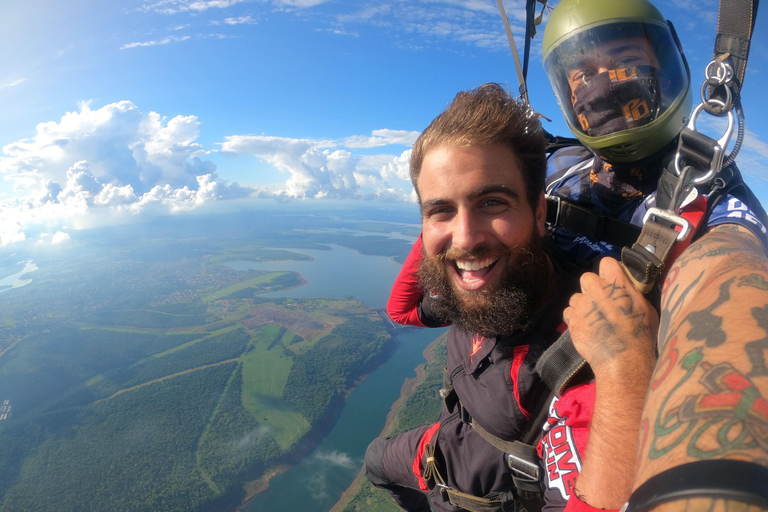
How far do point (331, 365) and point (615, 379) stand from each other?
46436 millimetres

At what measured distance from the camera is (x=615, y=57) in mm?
1796

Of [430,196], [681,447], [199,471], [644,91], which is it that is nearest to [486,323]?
[430,196]

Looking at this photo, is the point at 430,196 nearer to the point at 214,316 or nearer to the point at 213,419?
the point at 213,419

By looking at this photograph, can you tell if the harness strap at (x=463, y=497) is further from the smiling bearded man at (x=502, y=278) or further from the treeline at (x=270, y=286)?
the treeline at (x=270, y=286)

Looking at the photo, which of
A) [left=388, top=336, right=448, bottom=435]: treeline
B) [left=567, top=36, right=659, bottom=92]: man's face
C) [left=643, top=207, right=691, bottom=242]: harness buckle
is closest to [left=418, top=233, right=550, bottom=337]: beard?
[left=643, top=207, right=691, bottom=242]: harness buckle

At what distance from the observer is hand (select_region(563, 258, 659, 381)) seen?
0.90 meters

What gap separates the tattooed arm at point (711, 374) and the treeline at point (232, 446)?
36.9 metres

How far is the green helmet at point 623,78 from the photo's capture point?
67.3 inches

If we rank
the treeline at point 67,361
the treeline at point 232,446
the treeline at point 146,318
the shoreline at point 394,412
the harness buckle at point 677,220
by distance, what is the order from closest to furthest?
the harness buckle at point 677,220
the shoreline at point 394,412
the treeline at point 232,446
the treeline at point 67,361
the treeline at point 146,318

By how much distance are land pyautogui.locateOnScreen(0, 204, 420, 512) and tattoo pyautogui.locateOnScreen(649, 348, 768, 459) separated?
36.0 meters

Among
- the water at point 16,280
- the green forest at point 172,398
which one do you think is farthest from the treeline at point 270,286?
the water at point 16,280

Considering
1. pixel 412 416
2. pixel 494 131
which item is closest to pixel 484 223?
pixel 494 131

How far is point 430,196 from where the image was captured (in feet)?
5.30

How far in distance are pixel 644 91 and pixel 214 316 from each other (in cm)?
7320
